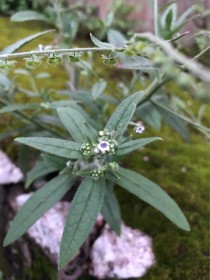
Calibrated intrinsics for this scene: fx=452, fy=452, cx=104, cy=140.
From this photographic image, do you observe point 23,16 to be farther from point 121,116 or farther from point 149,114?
point 121,116

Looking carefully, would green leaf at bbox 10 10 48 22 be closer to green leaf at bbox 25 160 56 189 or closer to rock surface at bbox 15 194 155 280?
green leaf at bbox 25 160 56 189

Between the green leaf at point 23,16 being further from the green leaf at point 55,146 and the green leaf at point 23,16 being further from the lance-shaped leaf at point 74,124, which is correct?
the green leaf at point 55,146

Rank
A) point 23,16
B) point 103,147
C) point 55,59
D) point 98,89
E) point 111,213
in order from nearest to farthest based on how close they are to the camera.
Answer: point 55,59, point 103,147, point 111,213, point 98,89, point 23,16

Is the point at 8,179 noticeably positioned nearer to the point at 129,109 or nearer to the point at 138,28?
the point at 129,109

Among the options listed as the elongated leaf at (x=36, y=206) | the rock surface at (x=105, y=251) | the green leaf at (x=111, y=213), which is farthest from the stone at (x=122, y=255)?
the elongated leaf at (x=36, y=206)

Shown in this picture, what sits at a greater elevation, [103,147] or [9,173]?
[103,147]

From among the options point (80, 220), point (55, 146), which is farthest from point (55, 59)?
point (80, 220)

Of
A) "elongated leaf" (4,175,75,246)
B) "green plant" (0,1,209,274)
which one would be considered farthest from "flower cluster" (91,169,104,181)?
"elongated leaf" (4,175,75,246)
